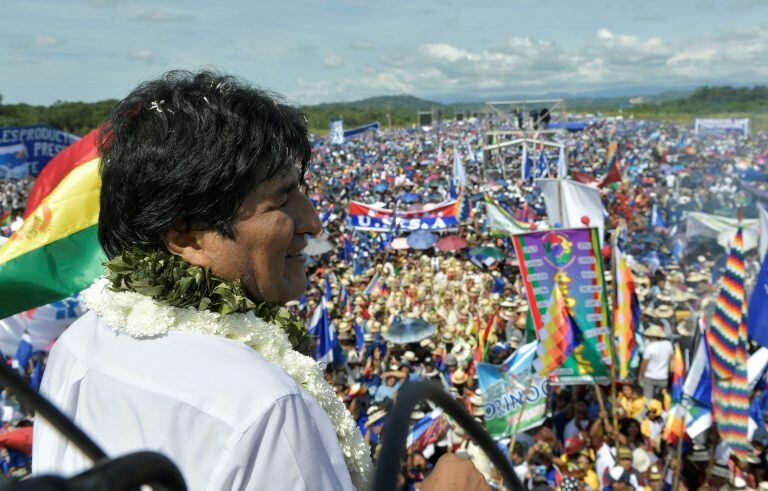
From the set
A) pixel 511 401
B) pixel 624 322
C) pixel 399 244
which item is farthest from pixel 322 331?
pixel 399 244

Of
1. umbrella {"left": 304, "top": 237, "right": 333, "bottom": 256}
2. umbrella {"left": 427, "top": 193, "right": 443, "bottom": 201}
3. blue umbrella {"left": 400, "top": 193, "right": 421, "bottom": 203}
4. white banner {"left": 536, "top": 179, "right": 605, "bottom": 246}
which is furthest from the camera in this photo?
umbrella {"left": 427, "top": 193, "right": 443, "bottom": 201}

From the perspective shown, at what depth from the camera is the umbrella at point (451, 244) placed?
46.0ft

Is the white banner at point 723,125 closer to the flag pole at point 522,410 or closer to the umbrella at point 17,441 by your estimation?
the flag pole at point 522,410

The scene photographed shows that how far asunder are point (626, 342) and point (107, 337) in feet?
19.3

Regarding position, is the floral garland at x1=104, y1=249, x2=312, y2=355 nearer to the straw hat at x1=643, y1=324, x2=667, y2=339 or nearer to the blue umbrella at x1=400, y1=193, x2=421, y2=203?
the straw hat at x1=643, y1=324, x2=667, y2=339

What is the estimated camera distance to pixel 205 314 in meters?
1.09

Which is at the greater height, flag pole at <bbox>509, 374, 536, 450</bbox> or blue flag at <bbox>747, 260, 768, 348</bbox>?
blue flag at <bbox>747, 260, 768, 348</bbox>

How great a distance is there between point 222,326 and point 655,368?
20.4ft

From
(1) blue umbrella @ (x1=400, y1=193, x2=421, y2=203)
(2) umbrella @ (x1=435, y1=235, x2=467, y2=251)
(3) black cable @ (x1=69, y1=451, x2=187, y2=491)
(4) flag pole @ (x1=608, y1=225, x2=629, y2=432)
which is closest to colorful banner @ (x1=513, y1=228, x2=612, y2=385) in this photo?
Answer: (4) flag pole @ (x1=608, y1=225, x2=629, y2=432)

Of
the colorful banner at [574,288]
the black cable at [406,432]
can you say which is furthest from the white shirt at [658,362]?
the black cable at [406,432]

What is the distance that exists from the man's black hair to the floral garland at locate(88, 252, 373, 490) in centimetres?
9

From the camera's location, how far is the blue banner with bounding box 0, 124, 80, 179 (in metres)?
14.4

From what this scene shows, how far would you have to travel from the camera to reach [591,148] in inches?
1705

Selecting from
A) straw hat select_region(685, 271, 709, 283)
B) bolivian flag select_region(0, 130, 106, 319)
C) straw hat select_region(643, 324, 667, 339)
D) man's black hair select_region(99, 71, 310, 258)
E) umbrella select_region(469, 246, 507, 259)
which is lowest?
umbrella select_region(469, 246, 507, 259)
